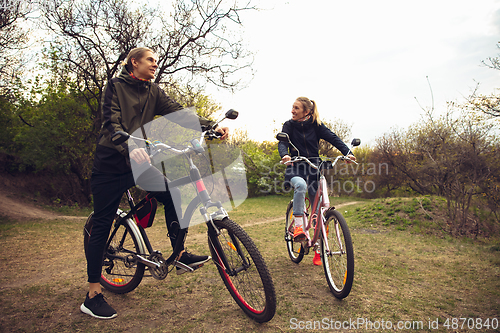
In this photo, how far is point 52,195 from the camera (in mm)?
14086

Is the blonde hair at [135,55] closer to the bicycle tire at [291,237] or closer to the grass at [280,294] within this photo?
the grass at [280,294]

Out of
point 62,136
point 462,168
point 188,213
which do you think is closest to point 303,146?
point 188,213

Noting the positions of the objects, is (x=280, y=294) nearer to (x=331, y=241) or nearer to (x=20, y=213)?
(x=331, y=241)

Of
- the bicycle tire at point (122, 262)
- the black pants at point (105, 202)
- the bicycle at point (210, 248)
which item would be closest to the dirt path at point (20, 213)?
the bicycle tire at point (122, 262)

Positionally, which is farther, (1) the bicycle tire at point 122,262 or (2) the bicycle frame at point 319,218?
(2) the bicycle frame at point 319,218

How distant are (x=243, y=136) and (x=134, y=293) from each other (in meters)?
20.9

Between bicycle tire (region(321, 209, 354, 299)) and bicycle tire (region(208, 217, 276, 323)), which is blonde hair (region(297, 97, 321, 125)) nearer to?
bicycle tire (region(321, 209, 354, 299))

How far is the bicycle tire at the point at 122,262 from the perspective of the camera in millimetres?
2814

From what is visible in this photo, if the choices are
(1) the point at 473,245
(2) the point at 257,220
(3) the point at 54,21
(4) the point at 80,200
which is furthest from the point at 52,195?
(1) the point at 473,245

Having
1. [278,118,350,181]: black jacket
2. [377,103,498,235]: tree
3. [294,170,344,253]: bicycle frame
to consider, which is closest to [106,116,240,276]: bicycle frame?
[294,170,344,253]: bicycle frame

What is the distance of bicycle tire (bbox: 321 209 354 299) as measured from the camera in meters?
2.72

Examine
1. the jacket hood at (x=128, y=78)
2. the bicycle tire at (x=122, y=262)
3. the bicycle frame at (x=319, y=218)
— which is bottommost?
the bicycle tire at (x=122, y=262)

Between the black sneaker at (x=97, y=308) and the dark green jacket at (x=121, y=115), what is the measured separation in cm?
113

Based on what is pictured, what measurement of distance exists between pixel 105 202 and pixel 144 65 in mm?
1265
